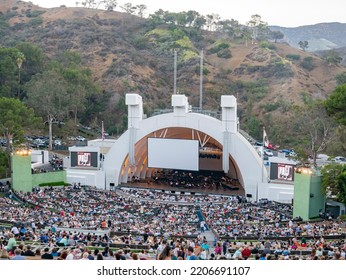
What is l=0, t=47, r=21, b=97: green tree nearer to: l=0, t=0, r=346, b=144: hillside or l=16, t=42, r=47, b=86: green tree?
l=16, t=42, r=47, b=86: green tree

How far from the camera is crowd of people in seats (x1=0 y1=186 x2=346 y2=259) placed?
64.8 ft

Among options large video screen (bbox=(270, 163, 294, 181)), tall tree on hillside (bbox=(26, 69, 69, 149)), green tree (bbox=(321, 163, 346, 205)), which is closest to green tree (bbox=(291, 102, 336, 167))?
large video screen (bbox=(270, 163, 294, 181))

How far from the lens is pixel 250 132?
68500 millimetres

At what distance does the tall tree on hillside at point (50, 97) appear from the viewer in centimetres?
6041

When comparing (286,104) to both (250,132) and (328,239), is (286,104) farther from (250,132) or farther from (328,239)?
(328,239)

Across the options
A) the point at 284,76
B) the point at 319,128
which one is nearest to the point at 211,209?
the point at 319,128

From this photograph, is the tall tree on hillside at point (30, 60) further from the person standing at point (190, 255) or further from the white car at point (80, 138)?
the person standing at point (190, 255)

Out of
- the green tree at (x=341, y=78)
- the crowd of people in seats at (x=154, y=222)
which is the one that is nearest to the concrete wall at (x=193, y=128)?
the crowd of people in seats at (x=154, y=222)

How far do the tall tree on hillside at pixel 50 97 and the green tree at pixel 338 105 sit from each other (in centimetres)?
3217

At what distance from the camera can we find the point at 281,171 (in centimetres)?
3806

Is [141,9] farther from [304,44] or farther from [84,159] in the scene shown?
[84,159]

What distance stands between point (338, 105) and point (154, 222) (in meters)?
14.1

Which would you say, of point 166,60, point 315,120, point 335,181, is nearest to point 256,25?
point 166,60

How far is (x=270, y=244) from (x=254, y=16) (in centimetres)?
10058
